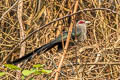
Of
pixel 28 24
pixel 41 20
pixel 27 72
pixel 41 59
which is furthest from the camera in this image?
pixel 41 20

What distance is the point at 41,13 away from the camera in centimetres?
533

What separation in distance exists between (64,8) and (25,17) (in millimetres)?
766

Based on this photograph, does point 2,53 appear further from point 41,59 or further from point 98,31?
point 98,31

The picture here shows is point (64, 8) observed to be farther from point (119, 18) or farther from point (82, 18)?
point (119, 18)

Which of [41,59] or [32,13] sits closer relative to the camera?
[41,59]

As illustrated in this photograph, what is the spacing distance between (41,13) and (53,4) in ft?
0.93

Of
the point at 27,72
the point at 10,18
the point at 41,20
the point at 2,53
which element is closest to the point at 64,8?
the point at 41,20

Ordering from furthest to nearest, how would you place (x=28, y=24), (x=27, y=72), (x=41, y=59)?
(x=28, y=24) < (x=41, y=59) < (x=27, y=72)

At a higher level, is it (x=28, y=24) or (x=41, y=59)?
(x=28, y=24)

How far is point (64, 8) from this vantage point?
17.6 feet

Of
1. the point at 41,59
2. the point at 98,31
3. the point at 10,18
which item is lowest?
the point at 41,59

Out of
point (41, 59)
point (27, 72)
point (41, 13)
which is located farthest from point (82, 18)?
point (27, 72)

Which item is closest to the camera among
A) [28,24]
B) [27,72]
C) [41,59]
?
[27,72]

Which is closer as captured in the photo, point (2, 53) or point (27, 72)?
point (27, 72)
